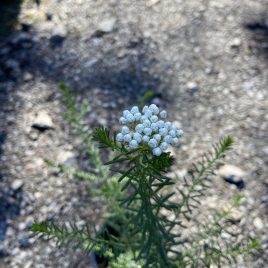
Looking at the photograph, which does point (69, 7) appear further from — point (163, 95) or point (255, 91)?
point (255, 91)

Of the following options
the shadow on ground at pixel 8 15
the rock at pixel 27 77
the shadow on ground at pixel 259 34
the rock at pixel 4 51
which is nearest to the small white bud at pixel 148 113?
the rock at pixel 27 77

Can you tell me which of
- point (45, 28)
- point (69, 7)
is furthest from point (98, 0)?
point (45, 28)

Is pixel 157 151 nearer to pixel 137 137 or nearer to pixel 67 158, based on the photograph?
pixel 137 137

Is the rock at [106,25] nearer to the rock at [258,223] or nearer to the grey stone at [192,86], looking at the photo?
the grey stone at [192,86]

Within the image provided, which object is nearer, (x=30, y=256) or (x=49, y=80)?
(x=30, y=256)

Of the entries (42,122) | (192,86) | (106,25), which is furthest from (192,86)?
(42,122)

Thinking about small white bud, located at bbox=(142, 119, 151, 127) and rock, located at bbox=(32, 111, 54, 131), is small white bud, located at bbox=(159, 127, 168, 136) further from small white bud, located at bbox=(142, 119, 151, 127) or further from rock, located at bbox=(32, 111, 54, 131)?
rock, located at bbox=(32, 111, 54, 131)
